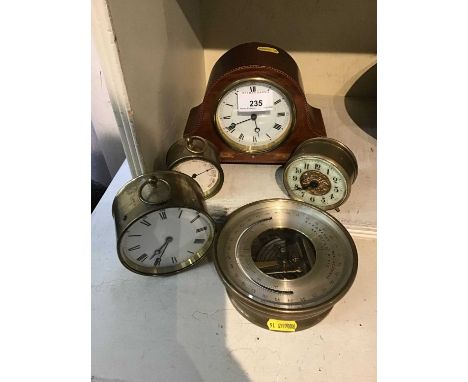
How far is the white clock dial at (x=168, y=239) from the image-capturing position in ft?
2.79

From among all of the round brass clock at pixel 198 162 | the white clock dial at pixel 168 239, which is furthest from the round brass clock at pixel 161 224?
the round brass clock at pixel 198 162

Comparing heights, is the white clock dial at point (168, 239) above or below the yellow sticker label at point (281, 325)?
above

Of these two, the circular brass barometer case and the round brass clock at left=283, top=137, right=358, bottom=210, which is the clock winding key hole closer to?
the circular brass barometer case

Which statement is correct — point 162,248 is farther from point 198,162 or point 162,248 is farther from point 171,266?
point 198,162

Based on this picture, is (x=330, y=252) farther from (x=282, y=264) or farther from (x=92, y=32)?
(x=92, y=32)

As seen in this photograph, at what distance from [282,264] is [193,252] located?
20 centimetres

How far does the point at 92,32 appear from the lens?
722 millimetres

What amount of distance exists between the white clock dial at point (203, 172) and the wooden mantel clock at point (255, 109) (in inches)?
4.0

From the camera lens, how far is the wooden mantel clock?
0.98 metres

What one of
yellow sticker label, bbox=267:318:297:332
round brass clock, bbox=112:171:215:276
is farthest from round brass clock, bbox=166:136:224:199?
yellow sticker label, bbox=267:318:297:332

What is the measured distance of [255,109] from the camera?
1.02 m

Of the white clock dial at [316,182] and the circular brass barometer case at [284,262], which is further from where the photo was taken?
the white clock dial at [316,182]

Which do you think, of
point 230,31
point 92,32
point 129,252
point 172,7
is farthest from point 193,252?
point 230,31

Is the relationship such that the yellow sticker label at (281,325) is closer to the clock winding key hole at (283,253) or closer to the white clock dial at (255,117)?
the clock winding key hole at (283,253)
